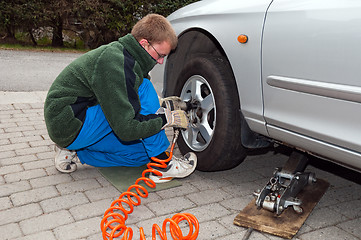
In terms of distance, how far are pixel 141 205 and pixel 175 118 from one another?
694mm

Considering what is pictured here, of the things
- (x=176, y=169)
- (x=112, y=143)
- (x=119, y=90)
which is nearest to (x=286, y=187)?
(x=176, y=169)

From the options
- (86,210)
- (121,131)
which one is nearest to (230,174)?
(121,131)

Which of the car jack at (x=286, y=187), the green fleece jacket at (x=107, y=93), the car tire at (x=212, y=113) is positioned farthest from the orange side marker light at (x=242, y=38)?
the car jack at (x=286, y=187)

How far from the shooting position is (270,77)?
245 centimetres

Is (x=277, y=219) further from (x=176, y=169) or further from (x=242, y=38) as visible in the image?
(x=242, y=38)

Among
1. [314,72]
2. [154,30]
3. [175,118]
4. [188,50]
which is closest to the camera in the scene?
[314,72]

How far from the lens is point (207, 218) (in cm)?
248

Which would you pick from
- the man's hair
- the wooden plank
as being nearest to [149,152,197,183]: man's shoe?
the wooden plank

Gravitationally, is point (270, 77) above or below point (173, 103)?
above

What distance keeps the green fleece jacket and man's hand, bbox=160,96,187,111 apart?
306mm

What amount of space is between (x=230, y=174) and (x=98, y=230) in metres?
1.26

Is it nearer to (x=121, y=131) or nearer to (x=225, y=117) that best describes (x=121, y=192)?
(x=121, y=131)

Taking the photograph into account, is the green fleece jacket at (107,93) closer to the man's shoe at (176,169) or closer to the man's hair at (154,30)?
the man's hair at (154,30)

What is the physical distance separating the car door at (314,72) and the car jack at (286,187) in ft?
1.07
